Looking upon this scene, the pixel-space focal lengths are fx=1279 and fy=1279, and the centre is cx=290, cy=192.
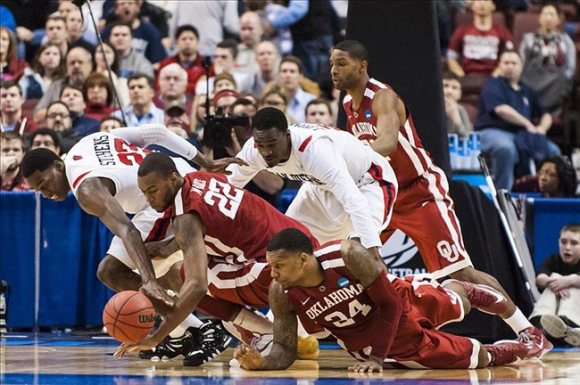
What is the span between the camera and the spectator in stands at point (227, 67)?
14336mm

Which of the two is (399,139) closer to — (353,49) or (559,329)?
(353,49)

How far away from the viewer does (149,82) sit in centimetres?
1346

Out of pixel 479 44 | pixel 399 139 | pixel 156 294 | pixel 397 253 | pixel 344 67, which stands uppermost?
pixel 344 67

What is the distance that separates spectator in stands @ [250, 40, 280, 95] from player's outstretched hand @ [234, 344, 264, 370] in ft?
23.5

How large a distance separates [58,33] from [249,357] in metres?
8.33

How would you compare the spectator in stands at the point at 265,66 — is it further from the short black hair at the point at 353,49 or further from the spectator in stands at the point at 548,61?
the short black hair at the point at 353,49

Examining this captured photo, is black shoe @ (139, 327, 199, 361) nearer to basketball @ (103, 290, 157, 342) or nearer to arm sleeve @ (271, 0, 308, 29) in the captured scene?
basketball @ (103, 290, 157, 342)

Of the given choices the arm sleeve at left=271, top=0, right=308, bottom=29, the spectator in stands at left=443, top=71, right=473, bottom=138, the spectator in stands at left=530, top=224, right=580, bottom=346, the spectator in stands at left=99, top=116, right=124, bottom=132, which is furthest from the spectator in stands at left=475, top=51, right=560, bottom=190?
the spectator in stands at left=99, top=116, right=124, bottom=132

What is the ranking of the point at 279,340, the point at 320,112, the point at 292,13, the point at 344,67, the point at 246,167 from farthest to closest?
the point at 292,13 → the point at 320,112 → the point at 344,67 → the point at 246,167 → the point at 279,340

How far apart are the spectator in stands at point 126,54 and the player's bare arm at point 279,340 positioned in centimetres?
775

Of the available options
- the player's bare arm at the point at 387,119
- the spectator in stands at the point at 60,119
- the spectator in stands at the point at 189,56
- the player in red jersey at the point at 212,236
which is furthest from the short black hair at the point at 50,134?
the player's bare arm at the point at 387,119

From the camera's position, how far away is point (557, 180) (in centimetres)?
1169

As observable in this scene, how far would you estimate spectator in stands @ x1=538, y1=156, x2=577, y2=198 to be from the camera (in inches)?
459

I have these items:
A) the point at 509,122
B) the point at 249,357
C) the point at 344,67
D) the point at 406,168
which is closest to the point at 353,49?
the point at 344,67
